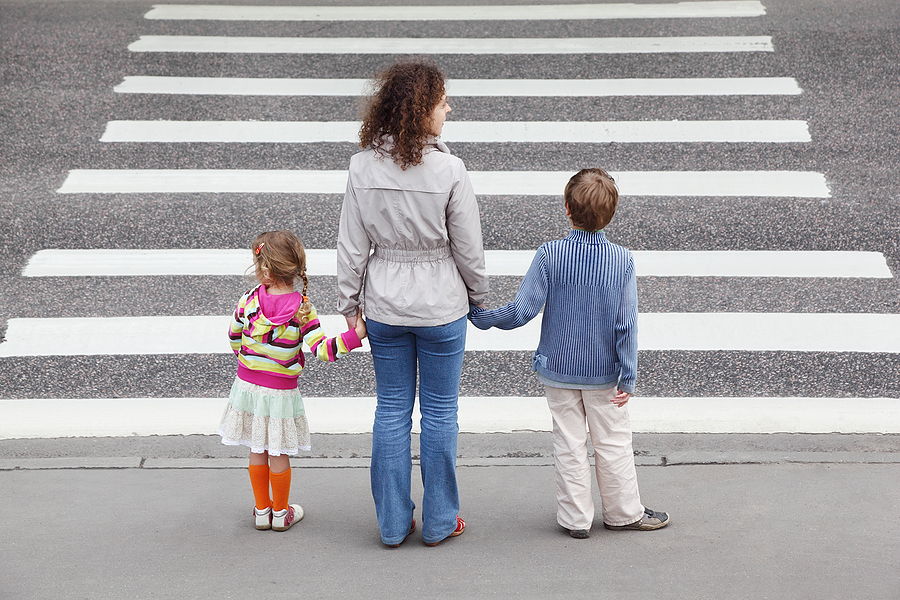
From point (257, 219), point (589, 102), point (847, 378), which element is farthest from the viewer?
point (589, 102)

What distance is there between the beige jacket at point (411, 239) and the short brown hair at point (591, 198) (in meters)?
0.39

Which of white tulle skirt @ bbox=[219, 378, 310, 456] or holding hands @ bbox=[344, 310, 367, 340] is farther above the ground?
holding hands @ bbox=[344, 310, 367, 340]

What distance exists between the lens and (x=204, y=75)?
384 inches

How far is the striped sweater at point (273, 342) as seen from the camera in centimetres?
345

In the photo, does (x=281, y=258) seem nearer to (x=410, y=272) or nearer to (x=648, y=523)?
(x=410, y=272)

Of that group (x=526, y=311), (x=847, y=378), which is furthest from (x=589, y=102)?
(x=526, y=311)

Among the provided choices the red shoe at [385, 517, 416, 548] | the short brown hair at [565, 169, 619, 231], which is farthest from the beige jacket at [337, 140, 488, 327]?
the red shoe at [385, 517, 416, 548]

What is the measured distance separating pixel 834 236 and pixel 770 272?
849 millimetres

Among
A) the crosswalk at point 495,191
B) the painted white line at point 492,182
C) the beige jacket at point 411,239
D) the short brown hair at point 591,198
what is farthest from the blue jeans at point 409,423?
the painted white line at point 492,182

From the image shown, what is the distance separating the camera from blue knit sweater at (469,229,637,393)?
11.2 feet

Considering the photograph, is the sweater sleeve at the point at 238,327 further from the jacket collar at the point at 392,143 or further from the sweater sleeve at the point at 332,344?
the jacket collar at the point at 392,143

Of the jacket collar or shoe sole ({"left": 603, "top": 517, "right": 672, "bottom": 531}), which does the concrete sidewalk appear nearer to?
shoe sole ({"left": 603, "top": 517, "right": 672, "bottom": 531})

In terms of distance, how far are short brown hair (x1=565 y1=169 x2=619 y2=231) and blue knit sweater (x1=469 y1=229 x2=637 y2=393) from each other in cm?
6

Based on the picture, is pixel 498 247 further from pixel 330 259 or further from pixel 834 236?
pixel 834 236
